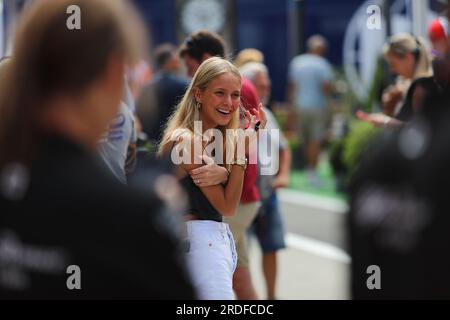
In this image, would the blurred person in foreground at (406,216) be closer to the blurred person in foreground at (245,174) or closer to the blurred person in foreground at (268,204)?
the blurred person in foreground at (245,174)

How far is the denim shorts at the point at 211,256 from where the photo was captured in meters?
4.12

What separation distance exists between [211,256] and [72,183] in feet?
7.29

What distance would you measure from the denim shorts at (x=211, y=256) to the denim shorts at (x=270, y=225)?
276 centimetres

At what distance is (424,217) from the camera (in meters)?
1.98

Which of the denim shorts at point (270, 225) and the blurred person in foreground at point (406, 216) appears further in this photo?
the denim shorts at point (270, 225)

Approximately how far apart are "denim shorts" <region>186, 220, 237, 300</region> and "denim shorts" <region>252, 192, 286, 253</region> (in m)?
2.76

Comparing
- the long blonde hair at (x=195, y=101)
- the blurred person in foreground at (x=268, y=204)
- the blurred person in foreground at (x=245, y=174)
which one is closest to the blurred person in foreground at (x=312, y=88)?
the blurred person in foreground at (x=268, y=204)

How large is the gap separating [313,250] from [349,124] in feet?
15.6

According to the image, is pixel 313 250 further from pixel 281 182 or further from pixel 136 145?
pixel 136 145

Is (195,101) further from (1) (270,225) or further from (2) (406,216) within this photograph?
(1) (270,225)

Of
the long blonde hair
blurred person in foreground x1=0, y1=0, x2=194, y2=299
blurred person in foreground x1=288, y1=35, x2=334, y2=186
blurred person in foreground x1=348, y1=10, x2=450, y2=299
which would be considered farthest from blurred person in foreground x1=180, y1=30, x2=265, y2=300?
blurred person in foreground x1=288, y1=35, x2=334, y2=186

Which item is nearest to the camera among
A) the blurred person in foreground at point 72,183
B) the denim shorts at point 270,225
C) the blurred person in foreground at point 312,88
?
the blurred person in foreground at point 72,183
